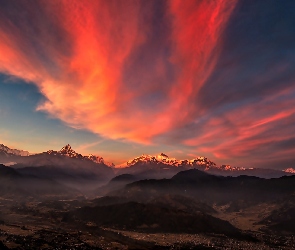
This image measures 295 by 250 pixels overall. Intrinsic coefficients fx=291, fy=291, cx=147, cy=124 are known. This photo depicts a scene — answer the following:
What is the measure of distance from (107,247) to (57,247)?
32.3 meters

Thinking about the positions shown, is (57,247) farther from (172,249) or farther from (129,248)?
(172,249)

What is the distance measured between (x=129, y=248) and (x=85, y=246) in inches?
1163

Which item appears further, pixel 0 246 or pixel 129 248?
pixel 129 248

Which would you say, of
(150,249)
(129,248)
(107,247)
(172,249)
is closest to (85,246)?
(107,247)

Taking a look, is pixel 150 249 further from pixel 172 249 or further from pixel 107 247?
pixel 107 247

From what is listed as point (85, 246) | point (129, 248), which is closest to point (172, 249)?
point (129, 248)

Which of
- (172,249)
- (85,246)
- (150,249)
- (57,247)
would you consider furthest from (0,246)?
(172,249)

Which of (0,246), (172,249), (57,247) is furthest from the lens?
(172,249)

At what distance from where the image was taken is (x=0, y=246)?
14225 cm

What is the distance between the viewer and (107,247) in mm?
195125

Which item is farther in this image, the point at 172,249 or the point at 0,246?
the point at 172,249

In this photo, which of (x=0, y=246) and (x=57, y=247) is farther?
(x=57, y=247)

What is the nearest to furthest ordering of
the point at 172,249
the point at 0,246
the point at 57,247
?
1. the point at 0,246
2. the point at 57,247
3. the point at 172,249

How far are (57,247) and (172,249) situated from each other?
76.3 metres
